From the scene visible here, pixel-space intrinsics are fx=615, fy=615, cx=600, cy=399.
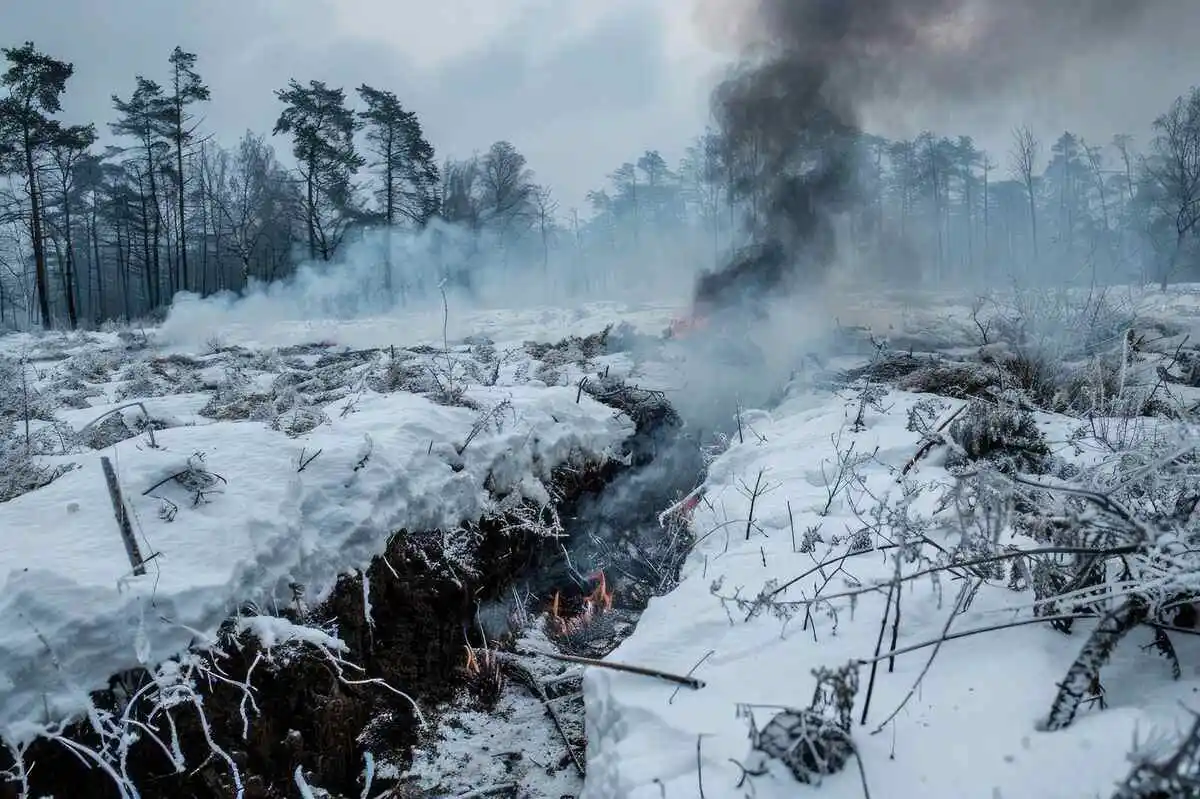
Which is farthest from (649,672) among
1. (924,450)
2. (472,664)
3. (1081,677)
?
(924,450)

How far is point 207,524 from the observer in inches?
148

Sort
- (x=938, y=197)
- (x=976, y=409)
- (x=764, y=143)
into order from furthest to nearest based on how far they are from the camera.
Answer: (x=938, y=197) → (x=764, y=143) → (x=976, y=409)

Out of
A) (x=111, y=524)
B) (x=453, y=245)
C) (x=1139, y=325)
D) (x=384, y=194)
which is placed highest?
(x=384, y=194)

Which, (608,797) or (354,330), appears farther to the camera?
(354,330)

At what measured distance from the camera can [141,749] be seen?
2.96 m

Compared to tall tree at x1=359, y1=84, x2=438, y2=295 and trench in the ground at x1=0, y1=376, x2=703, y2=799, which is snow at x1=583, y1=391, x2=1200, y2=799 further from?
tall tree at x1=359, y1=84, x2=438, y2=295

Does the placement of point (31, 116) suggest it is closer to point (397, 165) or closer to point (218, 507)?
point (397, 165)

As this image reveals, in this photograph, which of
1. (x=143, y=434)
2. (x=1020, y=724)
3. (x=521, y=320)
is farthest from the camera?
(x=521, y=320)

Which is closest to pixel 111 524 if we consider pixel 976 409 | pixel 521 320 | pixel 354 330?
pixel 976 409

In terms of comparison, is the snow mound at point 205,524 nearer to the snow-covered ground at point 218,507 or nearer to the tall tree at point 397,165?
the snow-covered ground at point 218,507

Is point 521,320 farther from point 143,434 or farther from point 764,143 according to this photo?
point 143,434

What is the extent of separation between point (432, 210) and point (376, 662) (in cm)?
2665

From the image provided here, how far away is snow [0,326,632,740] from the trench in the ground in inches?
7.0

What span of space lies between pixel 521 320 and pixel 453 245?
979cm
